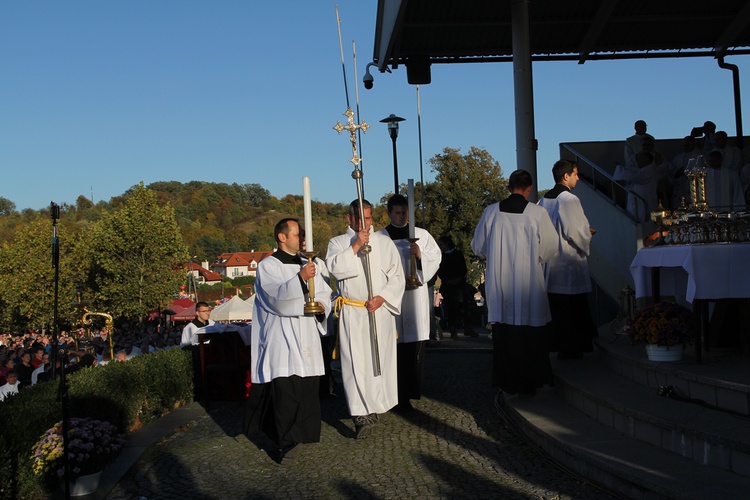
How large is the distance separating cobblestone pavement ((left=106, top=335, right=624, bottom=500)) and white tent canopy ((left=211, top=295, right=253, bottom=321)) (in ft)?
35.8

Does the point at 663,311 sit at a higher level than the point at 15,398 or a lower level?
higher

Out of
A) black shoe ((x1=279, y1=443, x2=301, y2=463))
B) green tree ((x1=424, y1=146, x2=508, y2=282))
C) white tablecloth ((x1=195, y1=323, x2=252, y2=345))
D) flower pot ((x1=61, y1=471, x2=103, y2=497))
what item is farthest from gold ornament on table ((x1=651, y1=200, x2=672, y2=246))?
green tree ((x1=424, y1=146, x2=508, y2=282))

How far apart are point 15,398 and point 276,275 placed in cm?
240

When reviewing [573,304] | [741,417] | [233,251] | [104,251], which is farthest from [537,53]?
[233,251]

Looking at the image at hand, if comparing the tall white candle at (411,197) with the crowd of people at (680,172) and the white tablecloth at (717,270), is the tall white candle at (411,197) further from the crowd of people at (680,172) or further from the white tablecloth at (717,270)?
the crowd of people at (680,172)

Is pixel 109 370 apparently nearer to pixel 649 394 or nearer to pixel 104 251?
pixel 649 394

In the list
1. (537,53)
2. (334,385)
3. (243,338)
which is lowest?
(334,385)

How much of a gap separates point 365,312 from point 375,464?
1.78 m

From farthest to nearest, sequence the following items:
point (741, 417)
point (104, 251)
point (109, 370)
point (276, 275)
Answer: point (104, 251) < point (109, 370) < point (276, 275) < point (741, 417)

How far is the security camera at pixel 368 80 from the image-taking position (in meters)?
16.3

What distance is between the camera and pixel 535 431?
22.3 feet

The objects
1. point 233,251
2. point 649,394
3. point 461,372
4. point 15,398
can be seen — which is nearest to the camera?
point 649,394

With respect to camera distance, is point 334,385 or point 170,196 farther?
point 170,196

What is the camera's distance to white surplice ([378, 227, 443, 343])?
8977 millimetres
